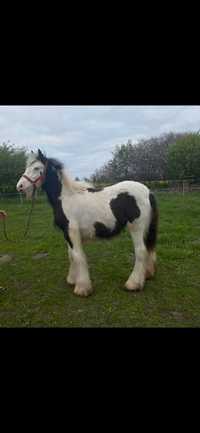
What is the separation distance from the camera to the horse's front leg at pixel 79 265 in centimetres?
348

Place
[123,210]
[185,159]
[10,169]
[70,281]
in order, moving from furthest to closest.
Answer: [185,159] < [10,169] < [70,281] < [123,210]

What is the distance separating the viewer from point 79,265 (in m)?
3.52

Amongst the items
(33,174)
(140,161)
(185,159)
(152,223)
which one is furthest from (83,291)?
(140,161)

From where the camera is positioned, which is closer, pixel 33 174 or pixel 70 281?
pixel 33 174

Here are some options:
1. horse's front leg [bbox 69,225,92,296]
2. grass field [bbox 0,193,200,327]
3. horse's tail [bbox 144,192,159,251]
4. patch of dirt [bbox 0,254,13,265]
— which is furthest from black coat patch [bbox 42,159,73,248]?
patch of dirt [bbox 0,254,13,265]

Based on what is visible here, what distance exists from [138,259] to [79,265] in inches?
32.7

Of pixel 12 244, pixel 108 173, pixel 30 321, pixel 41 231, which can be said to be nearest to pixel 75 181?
pixel 30 321

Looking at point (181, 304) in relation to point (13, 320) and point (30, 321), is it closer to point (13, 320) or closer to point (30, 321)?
point (30, 321)

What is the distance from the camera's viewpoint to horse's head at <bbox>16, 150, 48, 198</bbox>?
3.46 meters

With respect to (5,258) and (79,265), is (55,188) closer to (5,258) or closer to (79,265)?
(79,265)

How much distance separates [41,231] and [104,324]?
5255mm

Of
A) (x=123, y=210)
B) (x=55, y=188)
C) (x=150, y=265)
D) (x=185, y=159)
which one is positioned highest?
(x=185, y=159)

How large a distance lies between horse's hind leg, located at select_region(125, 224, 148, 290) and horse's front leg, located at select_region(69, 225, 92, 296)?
58 centimetres
